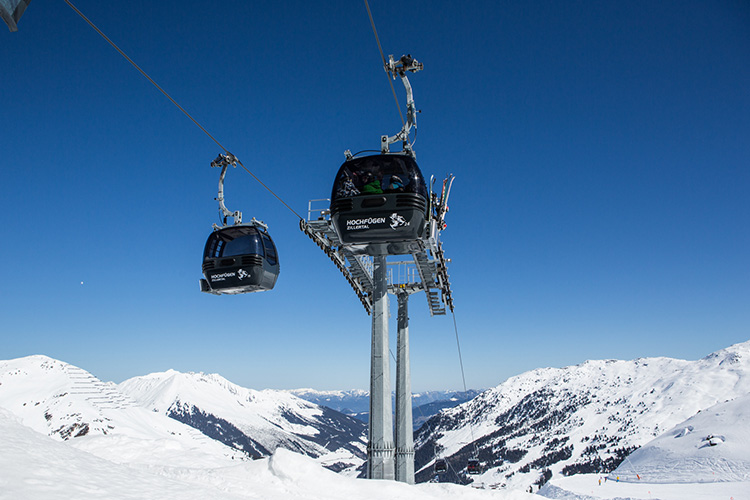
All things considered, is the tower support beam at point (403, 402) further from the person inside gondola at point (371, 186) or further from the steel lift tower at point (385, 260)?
the person inside gondola at point (371, 186)

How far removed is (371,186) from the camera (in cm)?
1027

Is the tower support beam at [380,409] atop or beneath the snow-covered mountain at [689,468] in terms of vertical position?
atop

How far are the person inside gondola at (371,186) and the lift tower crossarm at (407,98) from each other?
0.70m

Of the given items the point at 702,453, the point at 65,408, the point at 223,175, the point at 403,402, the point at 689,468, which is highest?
the point at 223,175

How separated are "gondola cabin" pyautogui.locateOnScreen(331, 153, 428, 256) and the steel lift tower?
0.07 feet

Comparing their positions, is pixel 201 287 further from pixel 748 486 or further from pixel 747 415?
pixel 747 415

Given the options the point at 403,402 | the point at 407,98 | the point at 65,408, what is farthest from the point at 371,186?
the point at 65,408

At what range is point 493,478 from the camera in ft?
497

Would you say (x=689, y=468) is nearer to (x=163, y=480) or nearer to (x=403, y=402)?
(x=403, y=402)

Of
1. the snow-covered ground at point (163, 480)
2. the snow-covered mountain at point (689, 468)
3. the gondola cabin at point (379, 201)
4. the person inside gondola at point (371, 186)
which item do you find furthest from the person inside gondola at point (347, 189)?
the snow-covered mountain at point (689, 468)

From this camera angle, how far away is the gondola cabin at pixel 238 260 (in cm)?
1346

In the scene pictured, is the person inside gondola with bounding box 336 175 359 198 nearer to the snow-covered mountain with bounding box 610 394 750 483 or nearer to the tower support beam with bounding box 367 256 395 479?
the tower support beam with bounding box 367 256 395 479

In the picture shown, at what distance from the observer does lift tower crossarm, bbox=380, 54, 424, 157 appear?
10762 mm

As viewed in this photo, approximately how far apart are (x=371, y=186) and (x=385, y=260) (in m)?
4.72
